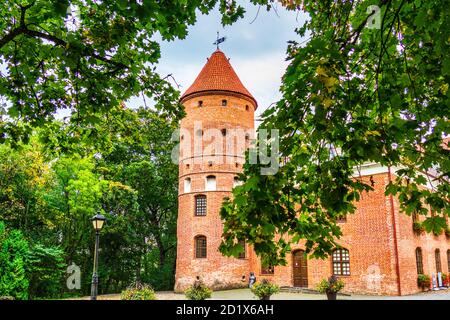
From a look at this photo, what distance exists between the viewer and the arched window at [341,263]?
808 inches

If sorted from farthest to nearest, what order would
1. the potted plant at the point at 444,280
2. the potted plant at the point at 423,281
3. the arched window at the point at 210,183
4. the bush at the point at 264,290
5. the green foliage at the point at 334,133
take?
the arched window at the point at 210,183, the potted plant at the point at 444,280, the potted plant at the point at 423,281, the bush at the point at 264,290, the green foliage at the point at 334,133

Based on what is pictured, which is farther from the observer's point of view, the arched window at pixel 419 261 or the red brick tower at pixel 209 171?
the red brick tower at pixel 209 171

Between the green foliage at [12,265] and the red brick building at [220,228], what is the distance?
373 inches

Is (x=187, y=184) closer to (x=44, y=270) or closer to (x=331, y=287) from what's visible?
(x=44, y=270)

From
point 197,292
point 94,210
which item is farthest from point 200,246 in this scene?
point 197,292

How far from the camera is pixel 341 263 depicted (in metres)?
20.7

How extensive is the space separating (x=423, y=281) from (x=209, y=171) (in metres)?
13.3

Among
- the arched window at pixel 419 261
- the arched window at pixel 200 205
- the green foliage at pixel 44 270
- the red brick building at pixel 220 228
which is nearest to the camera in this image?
the red brick building at pixel 220 228

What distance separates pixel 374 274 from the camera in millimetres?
19344

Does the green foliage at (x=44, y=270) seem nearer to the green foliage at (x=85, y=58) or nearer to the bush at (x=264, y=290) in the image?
the bush at (x=264, y=290)

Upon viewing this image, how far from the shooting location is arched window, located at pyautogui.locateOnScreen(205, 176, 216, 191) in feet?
82.6

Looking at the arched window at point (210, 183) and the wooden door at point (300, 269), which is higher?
the arched window at point (210, 183)

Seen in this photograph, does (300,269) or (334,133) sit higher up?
(334,133)

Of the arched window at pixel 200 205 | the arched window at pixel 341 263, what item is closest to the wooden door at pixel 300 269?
the arched window at pixel 341 263
